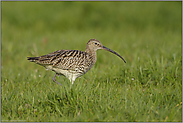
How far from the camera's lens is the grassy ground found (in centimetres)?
496

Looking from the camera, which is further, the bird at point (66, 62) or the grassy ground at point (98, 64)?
the bird at point (66, 62)

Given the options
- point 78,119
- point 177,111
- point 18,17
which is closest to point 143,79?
point 177,111

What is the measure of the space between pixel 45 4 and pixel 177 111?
1433cm

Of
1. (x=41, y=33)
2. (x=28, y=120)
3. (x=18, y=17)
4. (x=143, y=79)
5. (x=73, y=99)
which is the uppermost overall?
(x=18, y=17)

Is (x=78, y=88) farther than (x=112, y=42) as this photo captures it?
No

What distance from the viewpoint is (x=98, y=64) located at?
364 inches

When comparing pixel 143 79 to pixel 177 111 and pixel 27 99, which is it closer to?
pixel 177 111

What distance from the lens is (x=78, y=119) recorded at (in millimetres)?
4672

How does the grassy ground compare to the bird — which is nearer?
the grassy ground

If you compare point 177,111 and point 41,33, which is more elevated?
point 41,33

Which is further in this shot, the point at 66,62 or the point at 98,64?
the point at 98,64

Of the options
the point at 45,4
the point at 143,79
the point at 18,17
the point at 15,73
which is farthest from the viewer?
the point at 45,4

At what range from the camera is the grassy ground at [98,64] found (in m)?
4.96

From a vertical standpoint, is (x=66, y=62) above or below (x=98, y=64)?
below
